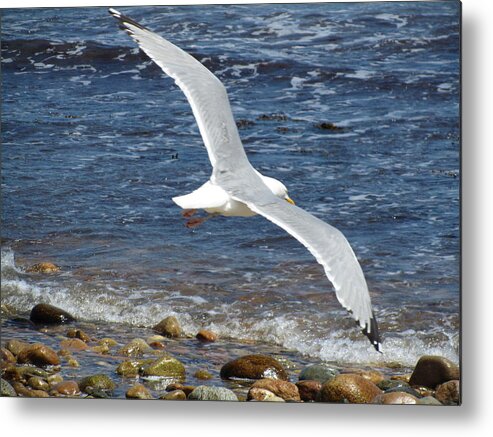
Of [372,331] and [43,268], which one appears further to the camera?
[43,268]

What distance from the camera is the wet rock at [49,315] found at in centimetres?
443

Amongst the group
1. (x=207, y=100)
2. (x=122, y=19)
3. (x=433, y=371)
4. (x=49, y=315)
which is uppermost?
(x=122, y=19)

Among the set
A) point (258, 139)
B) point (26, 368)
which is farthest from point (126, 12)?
point (26, 368)

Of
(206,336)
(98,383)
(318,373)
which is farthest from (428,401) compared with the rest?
(98,383)

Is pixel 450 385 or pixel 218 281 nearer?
pixel 450 385

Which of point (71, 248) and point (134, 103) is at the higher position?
point (134, 103)

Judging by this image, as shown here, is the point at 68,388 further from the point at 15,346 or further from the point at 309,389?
the point at 309,389

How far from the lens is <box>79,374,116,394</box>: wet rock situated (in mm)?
4293

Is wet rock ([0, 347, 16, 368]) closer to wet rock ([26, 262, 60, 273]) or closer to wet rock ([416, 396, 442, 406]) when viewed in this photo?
wet rock ([26, 262, 60, 273])

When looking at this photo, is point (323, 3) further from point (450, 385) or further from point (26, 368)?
point (26, 368)

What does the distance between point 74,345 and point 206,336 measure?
0.52 metres

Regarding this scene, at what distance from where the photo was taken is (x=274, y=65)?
4316mm

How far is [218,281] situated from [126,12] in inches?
42.6

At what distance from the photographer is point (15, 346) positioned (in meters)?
4.39
